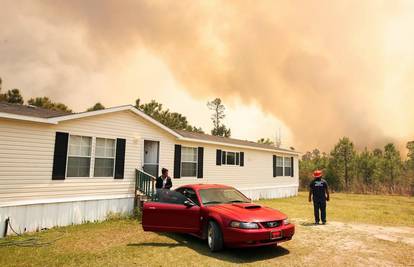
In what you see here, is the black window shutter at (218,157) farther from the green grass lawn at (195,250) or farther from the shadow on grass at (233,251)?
the shadow on grass at (233,251)

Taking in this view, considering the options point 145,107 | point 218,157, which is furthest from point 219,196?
point 145,107

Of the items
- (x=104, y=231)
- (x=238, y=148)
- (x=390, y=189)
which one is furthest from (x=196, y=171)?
(x=390, y=189)

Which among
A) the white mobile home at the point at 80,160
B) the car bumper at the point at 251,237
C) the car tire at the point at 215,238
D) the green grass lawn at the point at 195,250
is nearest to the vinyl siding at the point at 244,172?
the white mobile home at the point at 80,160

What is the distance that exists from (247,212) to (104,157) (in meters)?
7.00

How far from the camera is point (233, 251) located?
21.7ft

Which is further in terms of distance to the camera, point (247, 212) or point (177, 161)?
point (177, 161)

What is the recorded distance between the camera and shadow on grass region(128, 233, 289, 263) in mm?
6082

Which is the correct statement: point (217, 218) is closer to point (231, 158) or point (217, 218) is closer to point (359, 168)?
point (231, 158)

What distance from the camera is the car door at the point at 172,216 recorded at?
696 cm

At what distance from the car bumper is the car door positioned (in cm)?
112

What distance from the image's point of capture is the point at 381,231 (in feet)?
29.6

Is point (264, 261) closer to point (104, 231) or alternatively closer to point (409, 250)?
point (409, 250)

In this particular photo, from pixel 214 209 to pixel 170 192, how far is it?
1462mm

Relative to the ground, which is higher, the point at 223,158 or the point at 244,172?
the point at 223,158
